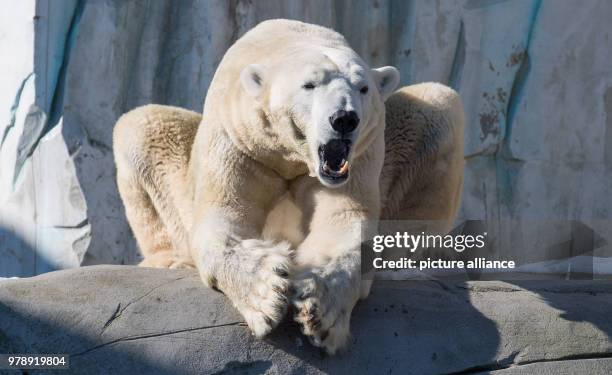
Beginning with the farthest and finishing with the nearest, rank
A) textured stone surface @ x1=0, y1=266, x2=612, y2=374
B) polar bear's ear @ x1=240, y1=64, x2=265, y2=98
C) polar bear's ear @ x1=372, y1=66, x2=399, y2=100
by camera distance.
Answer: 1. polar bear's ear @ x1=372, y1=66, x2=399, y2=100
2. polar bear's ear @ x1=240, y1=64, x2=265, y2=98
3. textured stone surface @ x1=0, y1=266, x2=612, y2=374

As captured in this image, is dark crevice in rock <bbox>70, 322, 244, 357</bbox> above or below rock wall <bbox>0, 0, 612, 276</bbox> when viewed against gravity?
below

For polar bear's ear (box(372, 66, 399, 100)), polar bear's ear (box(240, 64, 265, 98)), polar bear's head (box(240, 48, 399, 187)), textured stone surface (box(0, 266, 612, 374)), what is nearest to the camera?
textured stone surface (box(0, 266, 612, 374))

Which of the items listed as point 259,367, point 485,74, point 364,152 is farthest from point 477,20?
point 259,367

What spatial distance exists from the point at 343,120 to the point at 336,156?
0.15 metres

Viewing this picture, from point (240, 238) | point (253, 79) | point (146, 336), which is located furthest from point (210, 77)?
point (146, 336)

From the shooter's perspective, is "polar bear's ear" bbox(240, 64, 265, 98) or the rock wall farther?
the rock wall

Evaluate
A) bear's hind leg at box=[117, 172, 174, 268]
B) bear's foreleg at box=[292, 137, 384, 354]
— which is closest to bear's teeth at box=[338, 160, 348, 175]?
bear's foreleg at box=[292, 137, 384, 354]

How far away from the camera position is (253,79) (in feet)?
11.7

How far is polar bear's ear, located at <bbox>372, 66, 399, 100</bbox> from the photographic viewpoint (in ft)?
12.2

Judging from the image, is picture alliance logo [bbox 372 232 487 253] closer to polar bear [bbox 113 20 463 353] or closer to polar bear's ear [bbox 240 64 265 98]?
polar bear [bbox 113 20 463 353]

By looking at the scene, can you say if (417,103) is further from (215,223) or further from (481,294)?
(215,223)

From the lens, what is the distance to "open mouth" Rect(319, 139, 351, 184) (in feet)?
10.7

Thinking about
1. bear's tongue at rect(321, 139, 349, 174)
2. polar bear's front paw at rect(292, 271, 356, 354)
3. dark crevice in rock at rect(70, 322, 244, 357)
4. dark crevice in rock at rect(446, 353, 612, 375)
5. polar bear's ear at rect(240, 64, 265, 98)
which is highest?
polar bear's ear at rect(240, 64, 265, 98)

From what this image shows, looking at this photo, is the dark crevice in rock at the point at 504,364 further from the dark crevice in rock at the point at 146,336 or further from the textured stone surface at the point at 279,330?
the dark crevice in rock at the point at 146,336
